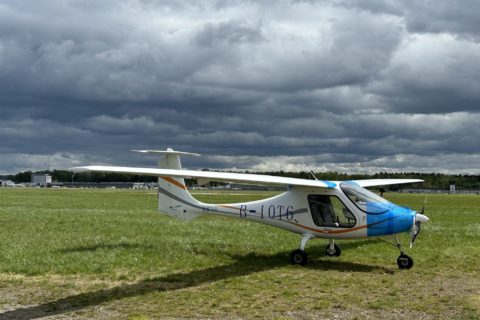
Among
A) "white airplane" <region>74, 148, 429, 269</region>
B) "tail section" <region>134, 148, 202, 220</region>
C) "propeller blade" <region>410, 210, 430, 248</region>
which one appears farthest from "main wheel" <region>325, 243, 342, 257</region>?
"tail section" <region>134, 148, 202, 220</region>

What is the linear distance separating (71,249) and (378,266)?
363 inches

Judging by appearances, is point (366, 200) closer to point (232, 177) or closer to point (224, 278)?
point (232, 177)

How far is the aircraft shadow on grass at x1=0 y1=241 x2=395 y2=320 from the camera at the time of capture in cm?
951

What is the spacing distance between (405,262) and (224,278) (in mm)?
4838

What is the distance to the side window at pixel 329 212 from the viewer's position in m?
14.3

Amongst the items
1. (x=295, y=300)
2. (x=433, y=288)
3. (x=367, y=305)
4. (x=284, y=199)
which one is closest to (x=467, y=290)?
(x=433, y=288)

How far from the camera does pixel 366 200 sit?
1412 centimetres

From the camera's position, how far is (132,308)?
379 inches

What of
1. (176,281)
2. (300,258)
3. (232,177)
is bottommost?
(176,281)

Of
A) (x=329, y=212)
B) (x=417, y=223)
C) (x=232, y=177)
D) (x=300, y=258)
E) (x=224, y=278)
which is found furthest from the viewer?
(x=329, y=212)

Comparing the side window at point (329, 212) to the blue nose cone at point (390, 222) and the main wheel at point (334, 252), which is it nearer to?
the blue nose cone at point (390, 222)

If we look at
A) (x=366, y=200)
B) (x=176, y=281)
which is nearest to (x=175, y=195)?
(x=176, y=281)

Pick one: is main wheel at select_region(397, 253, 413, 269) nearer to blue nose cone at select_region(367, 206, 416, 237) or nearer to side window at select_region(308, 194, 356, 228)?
blue nose cone at select_region(367, 206, 416, 237)

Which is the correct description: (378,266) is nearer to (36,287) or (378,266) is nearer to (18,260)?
(36,287)
